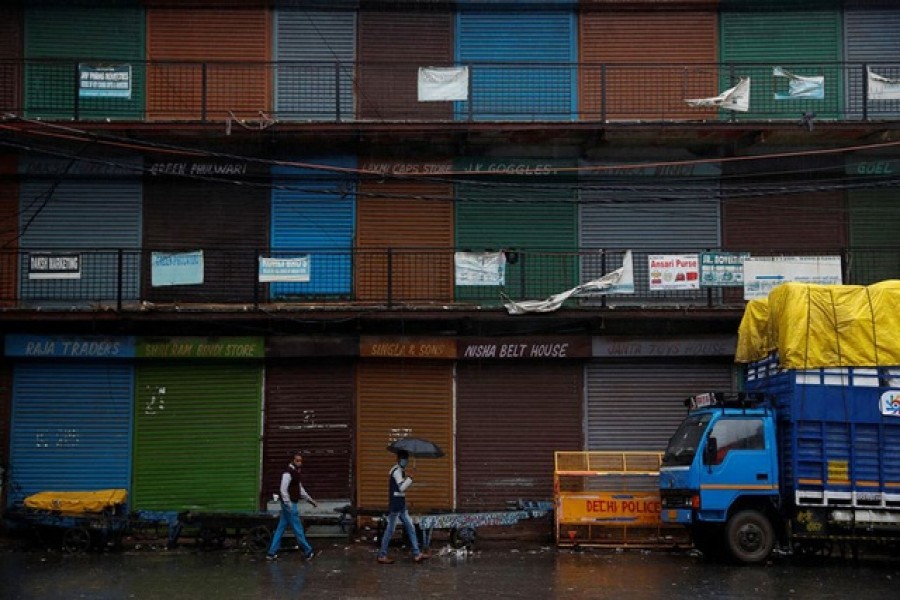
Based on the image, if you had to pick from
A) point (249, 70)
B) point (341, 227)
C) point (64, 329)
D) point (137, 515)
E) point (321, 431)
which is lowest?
point (137, 515)

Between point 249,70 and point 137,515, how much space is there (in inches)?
378

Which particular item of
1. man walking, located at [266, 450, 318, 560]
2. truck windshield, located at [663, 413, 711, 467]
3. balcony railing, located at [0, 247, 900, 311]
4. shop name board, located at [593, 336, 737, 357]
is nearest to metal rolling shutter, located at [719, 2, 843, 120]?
balcony railing, located at [0, 247, 900, 311]

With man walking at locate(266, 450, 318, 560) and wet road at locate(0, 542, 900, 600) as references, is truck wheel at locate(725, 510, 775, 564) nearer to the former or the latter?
wet road at locate(0, 542, 900, 600)

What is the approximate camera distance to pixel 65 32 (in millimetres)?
23625

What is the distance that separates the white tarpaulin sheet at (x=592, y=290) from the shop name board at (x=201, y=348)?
5.33 meters

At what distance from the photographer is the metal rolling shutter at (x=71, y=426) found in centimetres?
2264

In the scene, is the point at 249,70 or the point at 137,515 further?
the point at 249,70

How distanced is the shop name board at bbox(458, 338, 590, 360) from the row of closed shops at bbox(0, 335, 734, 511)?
29 millimetres

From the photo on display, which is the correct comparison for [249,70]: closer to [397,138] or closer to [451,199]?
[397,138]

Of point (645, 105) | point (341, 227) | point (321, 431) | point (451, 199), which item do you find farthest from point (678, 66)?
point (321, 431)

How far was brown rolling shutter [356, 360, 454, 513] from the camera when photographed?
74.7 ft

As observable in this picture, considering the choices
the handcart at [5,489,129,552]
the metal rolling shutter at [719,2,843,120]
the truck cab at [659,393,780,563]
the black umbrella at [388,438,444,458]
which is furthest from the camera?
the metal rolling shutter at [719,2,843,120]

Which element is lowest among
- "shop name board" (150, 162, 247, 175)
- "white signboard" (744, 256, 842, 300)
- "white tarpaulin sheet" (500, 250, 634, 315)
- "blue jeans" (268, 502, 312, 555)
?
"blue jeans" (268, 502, 312, 555)

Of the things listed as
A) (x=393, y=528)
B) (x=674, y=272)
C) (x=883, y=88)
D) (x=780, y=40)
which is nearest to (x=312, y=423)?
(x=393, y=528)
